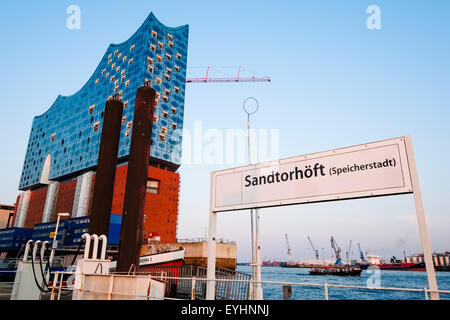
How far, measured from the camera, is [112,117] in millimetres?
24344

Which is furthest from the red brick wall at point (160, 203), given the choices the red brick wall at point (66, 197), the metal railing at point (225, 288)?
the metal railing at point (225, 288)

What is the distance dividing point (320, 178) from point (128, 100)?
7676 cm

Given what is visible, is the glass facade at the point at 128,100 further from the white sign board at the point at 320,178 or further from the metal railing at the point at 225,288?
the white sign board at the point at 320,178

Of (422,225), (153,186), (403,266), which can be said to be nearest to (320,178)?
(422,225)

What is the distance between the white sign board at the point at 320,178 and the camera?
6.85 m

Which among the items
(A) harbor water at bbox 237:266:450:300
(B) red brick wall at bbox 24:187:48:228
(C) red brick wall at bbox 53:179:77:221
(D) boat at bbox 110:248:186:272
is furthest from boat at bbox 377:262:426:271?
(B) red brick wall at bbox 24:187:48:228

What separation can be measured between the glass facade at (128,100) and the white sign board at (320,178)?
66342 mm

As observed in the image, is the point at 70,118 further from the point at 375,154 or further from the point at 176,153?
the point at 375,154

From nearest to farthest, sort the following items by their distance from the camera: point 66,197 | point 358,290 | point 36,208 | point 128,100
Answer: point 358,290
point 128,100
point 66,197
point 36,208

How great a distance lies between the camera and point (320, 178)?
777cm

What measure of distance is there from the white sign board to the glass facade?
6634 cm

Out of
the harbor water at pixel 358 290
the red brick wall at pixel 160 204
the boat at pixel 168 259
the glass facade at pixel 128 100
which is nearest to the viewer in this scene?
the boat at pixel 168 259

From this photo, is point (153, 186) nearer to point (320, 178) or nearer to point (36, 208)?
point (36, 208)

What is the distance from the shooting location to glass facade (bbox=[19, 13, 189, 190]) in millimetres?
76250
